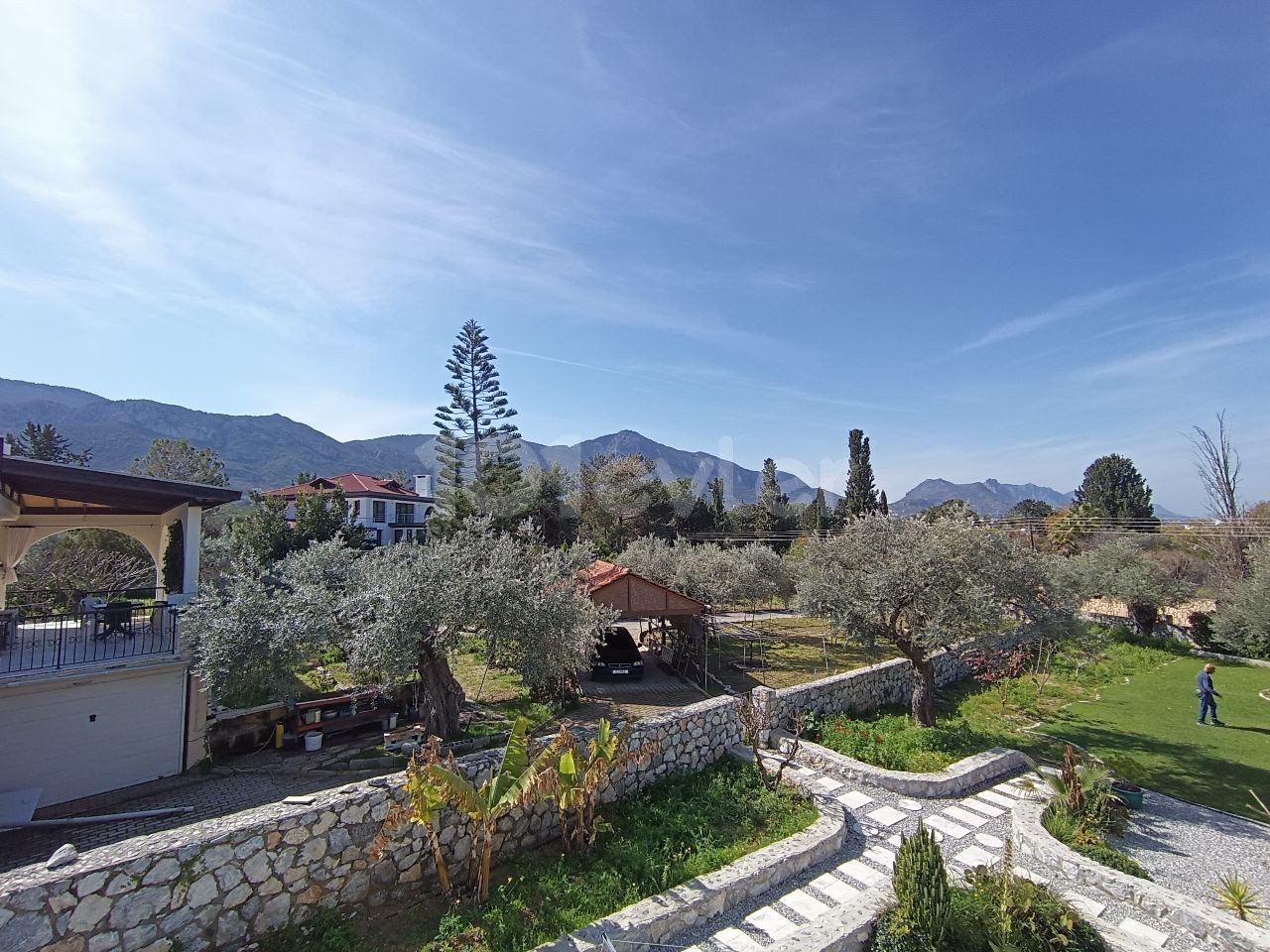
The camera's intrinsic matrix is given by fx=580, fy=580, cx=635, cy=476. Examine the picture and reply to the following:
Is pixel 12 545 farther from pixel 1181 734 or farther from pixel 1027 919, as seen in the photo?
pixel 1181 734

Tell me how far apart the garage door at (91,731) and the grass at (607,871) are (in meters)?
6.34

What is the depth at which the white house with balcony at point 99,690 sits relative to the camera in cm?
855

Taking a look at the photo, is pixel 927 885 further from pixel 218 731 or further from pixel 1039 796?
pixel 218 731

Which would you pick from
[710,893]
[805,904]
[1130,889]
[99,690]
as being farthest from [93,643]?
[1130,889]

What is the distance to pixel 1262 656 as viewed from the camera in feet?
62.7

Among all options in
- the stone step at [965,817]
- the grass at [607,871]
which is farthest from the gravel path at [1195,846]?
the grass at [607,871]

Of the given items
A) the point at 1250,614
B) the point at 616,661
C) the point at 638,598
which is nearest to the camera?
the point at 638,598

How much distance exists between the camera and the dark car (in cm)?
1551

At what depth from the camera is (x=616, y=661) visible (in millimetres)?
15703

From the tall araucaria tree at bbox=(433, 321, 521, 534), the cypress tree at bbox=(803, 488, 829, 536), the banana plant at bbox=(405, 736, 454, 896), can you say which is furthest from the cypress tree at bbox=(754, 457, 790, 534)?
the banana plant at bbox=(405, 736, 454, 896)

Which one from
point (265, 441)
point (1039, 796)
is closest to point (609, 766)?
point (1039, 796)

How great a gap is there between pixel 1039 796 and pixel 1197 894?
2029 millimetres

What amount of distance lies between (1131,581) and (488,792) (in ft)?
83.4

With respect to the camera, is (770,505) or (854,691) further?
(770,505)
